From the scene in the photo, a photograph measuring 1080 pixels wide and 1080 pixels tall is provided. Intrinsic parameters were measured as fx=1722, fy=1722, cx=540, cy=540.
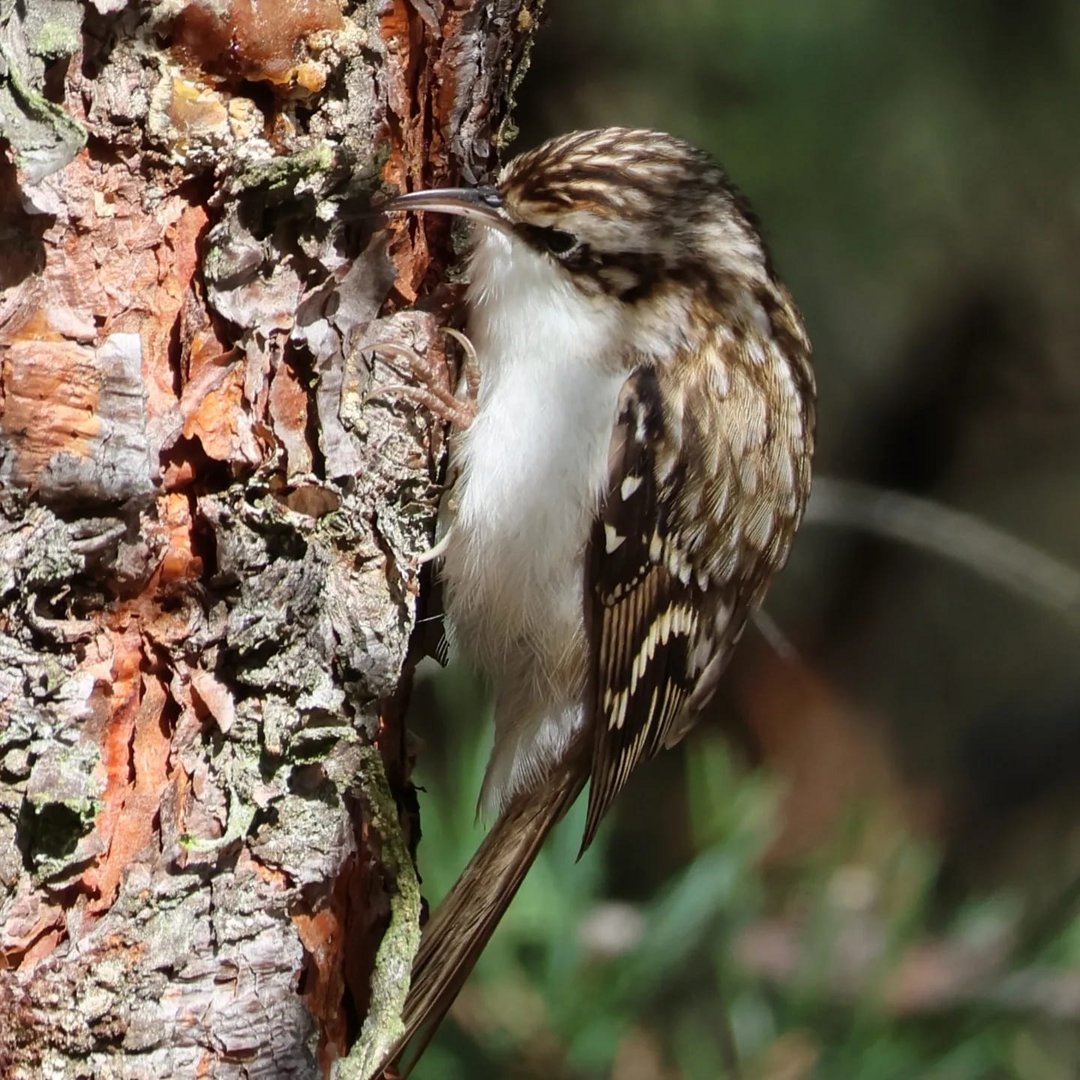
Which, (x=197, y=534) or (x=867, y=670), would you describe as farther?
(x=867, y=670)

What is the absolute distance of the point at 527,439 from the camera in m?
1.64

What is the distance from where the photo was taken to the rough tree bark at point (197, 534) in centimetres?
120

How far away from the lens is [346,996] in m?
1.43

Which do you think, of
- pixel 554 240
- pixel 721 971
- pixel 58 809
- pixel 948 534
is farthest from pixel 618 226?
pixel 948 534

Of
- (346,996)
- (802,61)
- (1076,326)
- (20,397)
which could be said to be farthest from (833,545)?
(20,397)

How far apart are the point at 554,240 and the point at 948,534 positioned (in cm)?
163

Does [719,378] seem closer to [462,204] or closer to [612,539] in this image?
[612,539]

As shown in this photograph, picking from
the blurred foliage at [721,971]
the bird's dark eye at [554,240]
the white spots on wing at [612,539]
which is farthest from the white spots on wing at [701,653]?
the bird's dark eye at [554,240]

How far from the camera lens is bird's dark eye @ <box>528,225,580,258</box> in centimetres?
162

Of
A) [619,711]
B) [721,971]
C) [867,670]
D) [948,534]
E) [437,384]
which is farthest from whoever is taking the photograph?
[867,670]

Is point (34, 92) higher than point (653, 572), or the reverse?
point (34, 92)

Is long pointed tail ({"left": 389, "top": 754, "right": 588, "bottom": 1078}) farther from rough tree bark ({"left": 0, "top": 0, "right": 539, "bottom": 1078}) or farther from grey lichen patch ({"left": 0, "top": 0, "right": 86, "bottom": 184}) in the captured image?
grey lichen patch ({"left": 0, "top": 0, "right": 86, "bottom": 184})

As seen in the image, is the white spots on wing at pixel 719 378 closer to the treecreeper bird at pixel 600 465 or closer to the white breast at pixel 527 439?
the treecreeper bird at pixel 600 465

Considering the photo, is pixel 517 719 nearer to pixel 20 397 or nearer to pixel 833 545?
pixel 20 397
